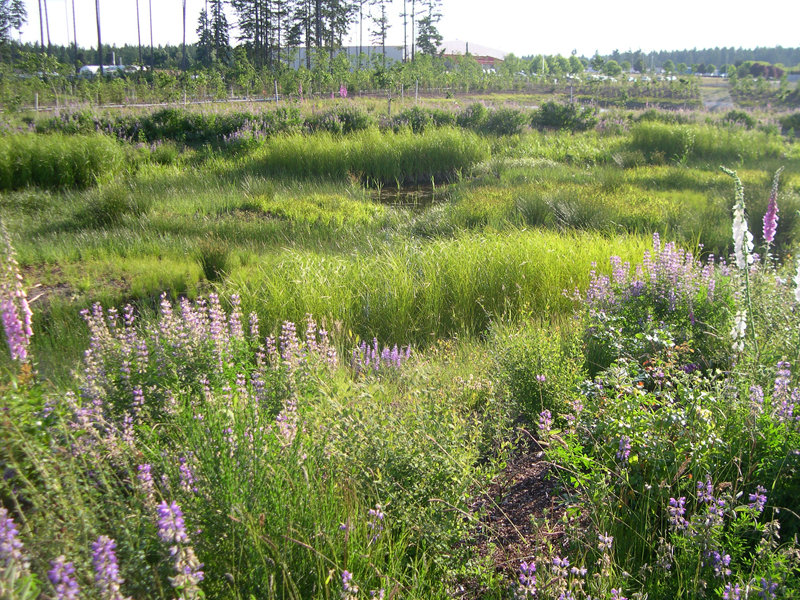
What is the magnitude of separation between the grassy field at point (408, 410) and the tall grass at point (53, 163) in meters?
3.17

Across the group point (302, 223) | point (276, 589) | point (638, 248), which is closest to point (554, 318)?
point (638, 248)

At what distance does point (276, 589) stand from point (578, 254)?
15.6 ft

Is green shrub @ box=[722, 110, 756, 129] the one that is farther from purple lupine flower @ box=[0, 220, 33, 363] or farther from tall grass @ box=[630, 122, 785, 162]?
purple lupine flower @ box=[0, 220, 33, 363]

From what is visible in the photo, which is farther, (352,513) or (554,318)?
(554,318)

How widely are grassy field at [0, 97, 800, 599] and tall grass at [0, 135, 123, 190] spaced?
10.4 feet

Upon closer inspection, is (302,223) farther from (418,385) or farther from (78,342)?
(418,385)

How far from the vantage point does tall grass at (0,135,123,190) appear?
36.8 feet

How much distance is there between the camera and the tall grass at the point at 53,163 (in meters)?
11.2

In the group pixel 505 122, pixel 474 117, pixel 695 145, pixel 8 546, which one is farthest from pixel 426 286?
pixel 474 117

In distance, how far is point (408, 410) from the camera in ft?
9.49

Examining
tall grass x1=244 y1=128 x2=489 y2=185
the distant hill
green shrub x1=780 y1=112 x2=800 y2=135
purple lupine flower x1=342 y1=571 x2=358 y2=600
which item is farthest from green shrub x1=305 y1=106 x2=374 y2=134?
the distant hill

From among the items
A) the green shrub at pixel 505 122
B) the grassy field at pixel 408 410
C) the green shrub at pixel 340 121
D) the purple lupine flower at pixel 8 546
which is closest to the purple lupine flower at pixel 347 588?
the grassy field at pixel 408 410

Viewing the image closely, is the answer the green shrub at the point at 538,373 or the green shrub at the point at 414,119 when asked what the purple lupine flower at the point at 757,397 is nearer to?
the green shrub at the point at 538,373

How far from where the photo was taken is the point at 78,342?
16.7 ft
